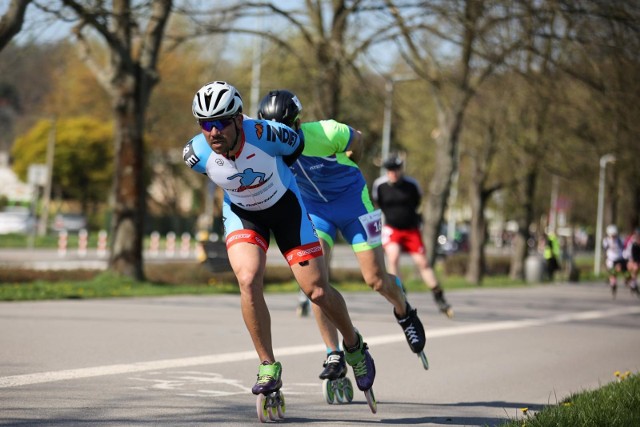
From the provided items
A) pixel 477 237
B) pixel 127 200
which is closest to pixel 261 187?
pixel 127 200

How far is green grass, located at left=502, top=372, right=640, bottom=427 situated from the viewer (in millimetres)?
5938

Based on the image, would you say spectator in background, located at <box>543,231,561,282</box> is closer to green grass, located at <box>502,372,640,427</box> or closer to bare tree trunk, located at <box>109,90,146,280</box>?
bare tree trunk, located at <box>109,90,146,280</box>

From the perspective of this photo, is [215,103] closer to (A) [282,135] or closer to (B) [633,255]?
(A) [282,135]

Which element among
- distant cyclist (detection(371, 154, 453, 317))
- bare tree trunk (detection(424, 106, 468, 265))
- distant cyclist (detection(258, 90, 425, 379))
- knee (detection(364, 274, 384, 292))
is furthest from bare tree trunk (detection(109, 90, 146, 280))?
knee (detection(364, 274, 384, 292))

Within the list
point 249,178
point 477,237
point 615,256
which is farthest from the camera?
point 477,237

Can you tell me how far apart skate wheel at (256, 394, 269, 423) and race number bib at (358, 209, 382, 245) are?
2123mm

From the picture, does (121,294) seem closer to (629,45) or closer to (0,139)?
(629,45)

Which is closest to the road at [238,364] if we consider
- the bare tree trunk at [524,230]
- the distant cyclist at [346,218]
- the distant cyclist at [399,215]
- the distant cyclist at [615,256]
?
the distant cyclist at [346,218]

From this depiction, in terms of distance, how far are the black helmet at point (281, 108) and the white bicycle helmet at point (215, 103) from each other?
30.7 inches

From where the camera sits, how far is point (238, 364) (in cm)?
869

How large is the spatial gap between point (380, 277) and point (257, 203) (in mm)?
1872

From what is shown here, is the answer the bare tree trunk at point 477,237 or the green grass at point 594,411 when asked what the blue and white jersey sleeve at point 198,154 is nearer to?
the green grass at point 594,411

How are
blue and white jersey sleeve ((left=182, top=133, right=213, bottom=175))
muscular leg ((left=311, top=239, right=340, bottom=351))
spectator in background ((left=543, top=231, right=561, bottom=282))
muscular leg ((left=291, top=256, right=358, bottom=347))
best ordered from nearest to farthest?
1. blue and white jersey sleeve ((left=182, top=133, right=213, bottom=175))
2. muscular leg ((left=291, top=256, right=358, bottom=347))
3. muscular leg ((left=311, top=239, right=340, bottom=351))
4. spectator in background ((left=543, top=231, right=561, bottom=282))

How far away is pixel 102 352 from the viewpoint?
8844 millimetres
